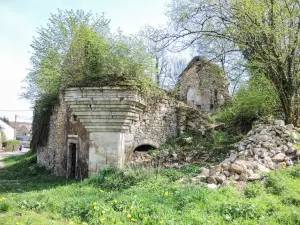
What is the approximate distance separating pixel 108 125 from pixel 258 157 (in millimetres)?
4111

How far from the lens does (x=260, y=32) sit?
8.12m

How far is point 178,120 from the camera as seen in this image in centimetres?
1154

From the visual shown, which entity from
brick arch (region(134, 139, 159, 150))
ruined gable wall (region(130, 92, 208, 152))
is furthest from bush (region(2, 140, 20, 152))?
brick arch (region(134, 139, 159, 150))

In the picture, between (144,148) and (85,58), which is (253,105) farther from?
(85,58)

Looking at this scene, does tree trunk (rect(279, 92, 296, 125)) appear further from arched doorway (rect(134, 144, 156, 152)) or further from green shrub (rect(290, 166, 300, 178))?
arched doorway (rect(134, 144, 156, 152))

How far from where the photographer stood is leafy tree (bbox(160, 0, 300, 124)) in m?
8.06

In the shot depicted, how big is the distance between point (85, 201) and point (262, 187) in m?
3.27

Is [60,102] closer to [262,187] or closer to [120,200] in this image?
[120,200]

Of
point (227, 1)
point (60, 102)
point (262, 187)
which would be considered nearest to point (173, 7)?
point (227, 1)

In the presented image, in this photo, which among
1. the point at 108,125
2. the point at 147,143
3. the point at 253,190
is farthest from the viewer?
the point at 147,143

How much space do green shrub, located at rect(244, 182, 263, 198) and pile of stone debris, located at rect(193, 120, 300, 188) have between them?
37 centimetres

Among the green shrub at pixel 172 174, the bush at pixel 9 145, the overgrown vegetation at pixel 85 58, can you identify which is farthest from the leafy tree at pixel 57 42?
the bush at pixel 9 145

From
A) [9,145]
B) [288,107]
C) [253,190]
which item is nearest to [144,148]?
[288,107]

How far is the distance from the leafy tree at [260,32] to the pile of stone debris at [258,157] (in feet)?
4.97
